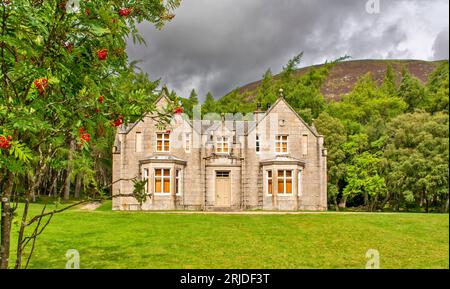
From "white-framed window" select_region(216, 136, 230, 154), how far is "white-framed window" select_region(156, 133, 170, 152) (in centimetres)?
411

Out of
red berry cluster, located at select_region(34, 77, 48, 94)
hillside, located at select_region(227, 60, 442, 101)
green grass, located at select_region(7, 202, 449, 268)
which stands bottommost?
green grass, located at select_region(7, 202, 449, 268)

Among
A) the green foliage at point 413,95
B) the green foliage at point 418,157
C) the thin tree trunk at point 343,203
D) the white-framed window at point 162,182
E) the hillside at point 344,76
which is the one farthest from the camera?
the hillside at point 344,76

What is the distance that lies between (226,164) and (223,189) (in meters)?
2.08

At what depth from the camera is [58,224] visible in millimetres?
19078

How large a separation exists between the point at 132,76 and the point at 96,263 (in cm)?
893

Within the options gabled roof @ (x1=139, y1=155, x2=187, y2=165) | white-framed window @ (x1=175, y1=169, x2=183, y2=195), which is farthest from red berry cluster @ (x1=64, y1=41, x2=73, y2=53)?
white-framed window @ (x1=175, y1=169, x2=183, y2=195)

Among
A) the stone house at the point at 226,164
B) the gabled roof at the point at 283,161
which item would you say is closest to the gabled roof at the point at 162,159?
the stone house at the point at 226,164

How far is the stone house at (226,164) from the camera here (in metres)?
30.5

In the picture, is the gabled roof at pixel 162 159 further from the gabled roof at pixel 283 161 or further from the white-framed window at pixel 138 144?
the gabled roof at pixel 283 161

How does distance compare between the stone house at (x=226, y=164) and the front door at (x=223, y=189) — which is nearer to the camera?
the stone house at (x=226, y=164)

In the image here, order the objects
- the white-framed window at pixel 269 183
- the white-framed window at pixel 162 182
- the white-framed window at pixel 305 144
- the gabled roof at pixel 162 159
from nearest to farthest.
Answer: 1. the gabled roof at pixel 162 159
2. the white-framed window at pixel 162 182
3. the white-framed window at pixel 269 183
4. the white-framed window at pixel 305 144

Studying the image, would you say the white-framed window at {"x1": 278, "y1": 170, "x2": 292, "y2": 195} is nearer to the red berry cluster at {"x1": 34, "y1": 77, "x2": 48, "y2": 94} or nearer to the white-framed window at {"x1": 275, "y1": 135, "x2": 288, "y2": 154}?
the white-framed window at {"x1": 275, "y1": 135, "x2": 288, "y2": 154}

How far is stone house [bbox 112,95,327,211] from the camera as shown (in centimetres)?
3048

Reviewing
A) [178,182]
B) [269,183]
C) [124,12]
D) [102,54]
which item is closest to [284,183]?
[269,183]
